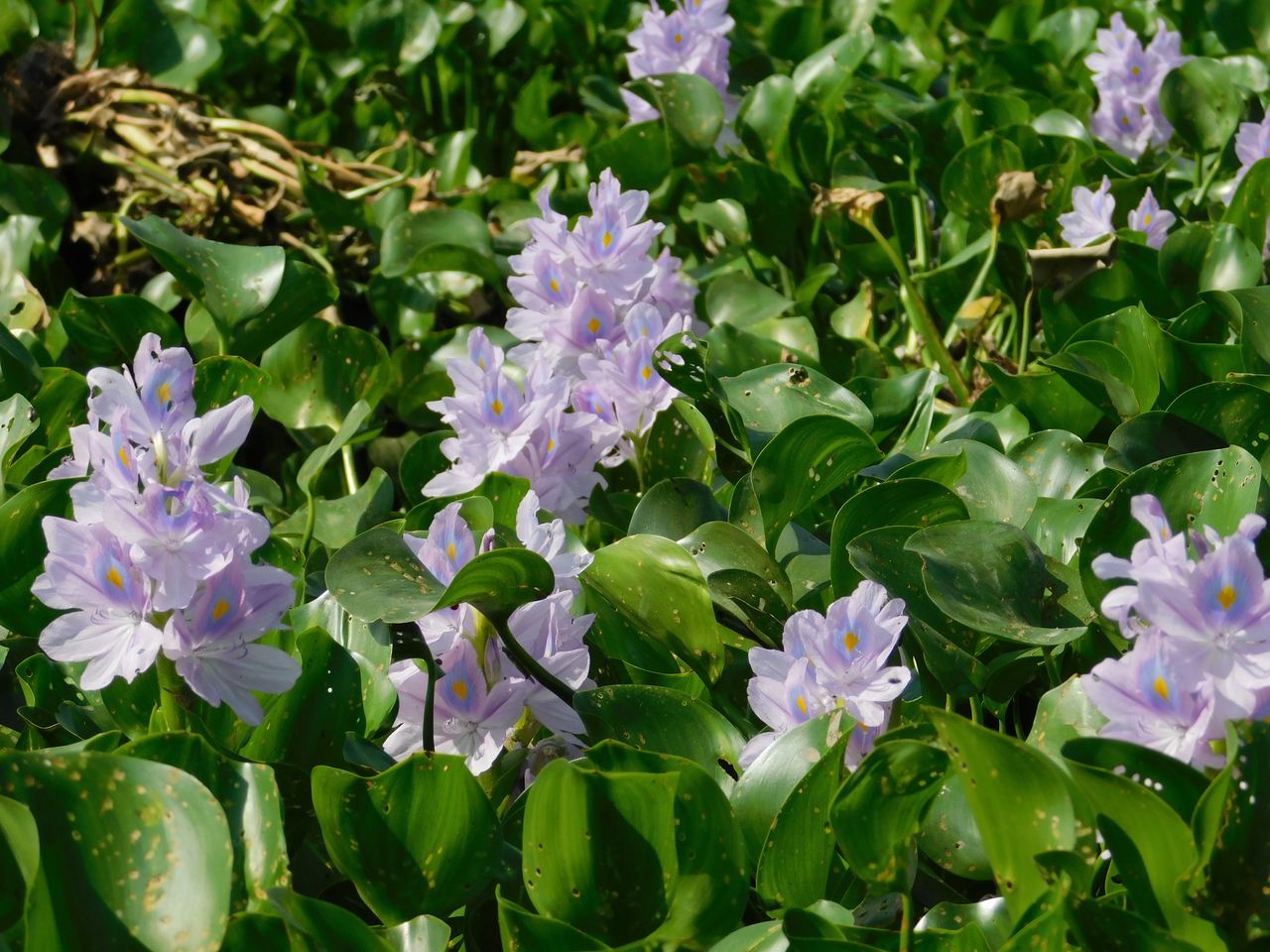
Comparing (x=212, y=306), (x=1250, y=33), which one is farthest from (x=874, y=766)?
(x=1250, y=33)

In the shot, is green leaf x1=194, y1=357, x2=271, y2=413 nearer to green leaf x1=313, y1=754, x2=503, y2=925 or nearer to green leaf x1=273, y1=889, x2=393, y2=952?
green leaf x1=313, y1=754, x2=503, y2=925

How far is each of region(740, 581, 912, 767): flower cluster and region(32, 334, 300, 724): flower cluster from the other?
0.40 metres

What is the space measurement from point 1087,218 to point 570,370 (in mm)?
830

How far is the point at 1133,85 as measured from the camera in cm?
257

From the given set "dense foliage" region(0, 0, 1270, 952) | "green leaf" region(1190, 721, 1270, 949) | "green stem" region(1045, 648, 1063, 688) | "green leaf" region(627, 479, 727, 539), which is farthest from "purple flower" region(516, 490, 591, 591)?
"green leaf" region(1190, 721, 1270, 949)

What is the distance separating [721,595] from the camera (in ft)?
4.63

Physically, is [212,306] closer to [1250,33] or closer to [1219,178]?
[1219,178]

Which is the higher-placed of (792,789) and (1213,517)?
(1213,517)

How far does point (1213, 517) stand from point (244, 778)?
2.69 feet

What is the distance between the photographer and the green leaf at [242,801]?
3.42ft

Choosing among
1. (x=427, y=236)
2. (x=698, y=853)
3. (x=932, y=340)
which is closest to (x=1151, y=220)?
(x=932, y=340)

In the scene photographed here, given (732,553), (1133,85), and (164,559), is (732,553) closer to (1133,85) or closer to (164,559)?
(164,559)

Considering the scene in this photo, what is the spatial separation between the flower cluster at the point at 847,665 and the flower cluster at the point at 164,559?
40cm

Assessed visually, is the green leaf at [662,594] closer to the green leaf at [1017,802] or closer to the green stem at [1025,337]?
the green leaf at [1017,802]
